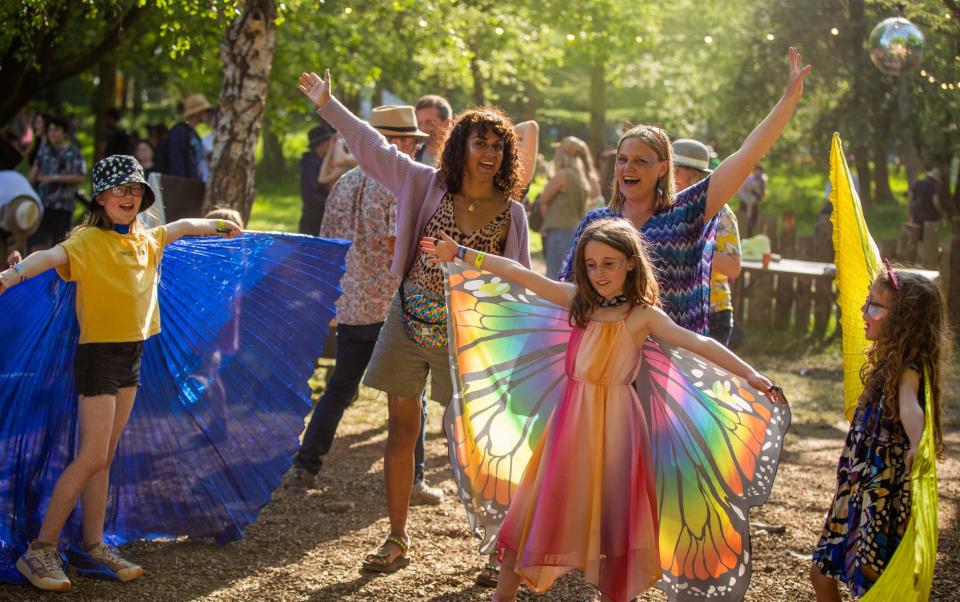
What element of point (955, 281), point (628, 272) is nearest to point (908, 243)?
point (955, 281)

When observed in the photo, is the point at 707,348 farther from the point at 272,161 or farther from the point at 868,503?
the point at 272,161

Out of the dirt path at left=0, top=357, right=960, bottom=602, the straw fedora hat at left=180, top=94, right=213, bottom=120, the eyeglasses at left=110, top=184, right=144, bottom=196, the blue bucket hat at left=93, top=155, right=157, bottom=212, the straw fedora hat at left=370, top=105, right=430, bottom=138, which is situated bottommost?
the dirt path at left=0, top=357, right=960, bottom=602

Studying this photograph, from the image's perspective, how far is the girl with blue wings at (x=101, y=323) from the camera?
4277 millimetres

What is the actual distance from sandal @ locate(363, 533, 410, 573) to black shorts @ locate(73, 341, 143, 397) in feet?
4.27

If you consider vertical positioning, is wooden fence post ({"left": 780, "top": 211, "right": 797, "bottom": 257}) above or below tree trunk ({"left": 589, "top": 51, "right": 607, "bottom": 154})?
below

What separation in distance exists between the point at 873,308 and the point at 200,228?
2795 mm

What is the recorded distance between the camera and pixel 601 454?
381 centimetres

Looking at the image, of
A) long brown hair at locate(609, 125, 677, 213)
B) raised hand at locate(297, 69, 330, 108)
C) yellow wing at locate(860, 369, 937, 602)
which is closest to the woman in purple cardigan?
raised hand at locate(297, 69, 330, 108)

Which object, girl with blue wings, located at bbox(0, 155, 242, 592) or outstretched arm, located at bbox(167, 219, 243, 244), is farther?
outstretched arm, located at bbox(167, 219, 243, 244)

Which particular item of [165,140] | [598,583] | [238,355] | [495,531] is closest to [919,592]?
[598,583]

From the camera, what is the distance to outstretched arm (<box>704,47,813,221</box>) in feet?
13.1

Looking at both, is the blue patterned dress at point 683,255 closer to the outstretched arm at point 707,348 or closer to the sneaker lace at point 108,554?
the outstretched arm at point 707,348

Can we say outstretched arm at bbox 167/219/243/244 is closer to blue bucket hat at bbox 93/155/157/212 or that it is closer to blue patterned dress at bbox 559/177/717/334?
blue bucket hat at bbox 93/155/157/212

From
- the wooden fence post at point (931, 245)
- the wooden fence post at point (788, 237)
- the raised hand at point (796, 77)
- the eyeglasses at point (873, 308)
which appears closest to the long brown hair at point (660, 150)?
the raised hand at point (796, 77)
